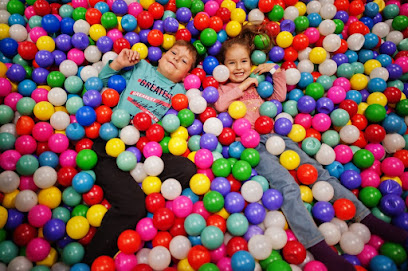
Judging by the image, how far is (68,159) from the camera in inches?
73.4

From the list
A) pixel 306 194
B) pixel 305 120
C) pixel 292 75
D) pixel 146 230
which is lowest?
pixel 146 230

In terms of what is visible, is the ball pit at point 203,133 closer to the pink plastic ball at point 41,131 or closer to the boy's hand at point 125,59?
the pink plastic ball at point 41,131

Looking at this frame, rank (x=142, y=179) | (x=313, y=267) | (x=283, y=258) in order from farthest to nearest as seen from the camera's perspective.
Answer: (x=142, y=179) < (x=283, y=258) < (x=313, y=267)

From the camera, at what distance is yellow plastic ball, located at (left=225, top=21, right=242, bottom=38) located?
2449mm

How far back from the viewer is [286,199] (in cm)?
178

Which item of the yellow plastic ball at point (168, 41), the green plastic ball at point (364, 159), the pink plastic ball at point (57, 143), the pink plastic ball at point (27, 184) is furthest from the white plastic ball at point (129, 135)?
the green plastic ball at point (364, 159)

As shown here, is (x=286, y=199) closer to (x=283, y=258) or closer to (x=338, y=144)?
(x=283, y=258)

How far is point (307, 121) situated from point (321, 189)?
0.57 metres

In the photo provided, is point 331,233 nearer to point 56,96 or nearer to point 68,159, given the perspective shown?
point 68,159

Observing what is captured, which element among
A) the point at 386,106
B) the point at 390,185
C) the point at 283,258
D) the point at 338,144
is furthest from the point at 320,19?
the point at 283,258

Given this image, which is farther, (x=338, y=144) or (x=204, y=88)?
(x=204, y=88)

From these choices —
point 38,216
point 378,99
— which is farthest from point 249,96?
point 38,216

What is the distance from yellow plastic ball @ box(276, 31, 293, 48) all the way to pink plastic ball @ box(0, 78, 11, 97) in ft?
6.93

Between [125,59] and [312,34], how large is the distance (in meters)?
1.58
